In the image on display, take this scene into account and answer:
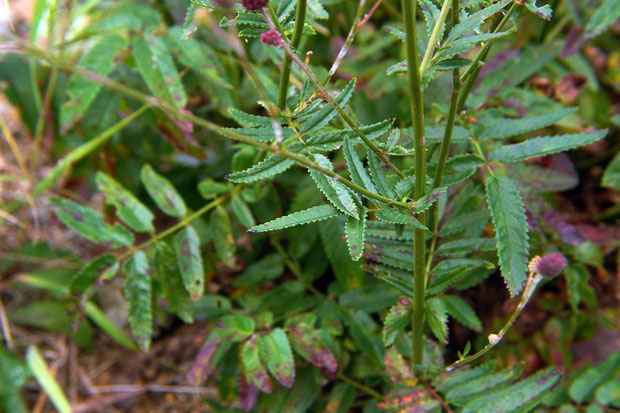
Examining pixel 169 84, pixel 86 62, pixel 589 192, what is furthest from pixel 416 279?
pixel 589 192

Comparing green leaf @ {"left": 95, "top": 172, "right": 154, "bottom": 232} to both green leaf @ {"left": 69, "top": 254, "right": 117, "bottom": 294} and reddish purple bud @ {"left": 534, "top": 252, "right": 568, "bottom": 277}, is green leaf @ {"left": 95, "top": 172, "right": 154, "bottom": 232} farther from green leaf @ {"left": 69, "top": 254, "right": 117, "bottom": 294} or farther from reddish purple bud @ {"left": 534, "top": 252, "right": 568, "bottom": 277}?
reddish purple bud @ {"left": 534, "top": 252, "right": 568, "bottom": 277}

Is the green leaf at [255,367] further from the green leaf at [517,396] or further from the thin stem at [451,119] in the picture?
the thin stem at [451,119]

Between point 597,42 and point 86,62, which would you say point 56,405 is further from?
point 597,42

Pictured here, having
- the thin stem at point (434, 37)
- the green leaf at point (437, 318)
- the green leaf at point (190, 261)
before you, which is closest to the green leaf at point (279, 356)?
the green leaf at point (190, 261)

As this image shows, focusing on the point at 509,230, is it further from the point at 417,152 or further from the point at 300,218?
the point at 300,218

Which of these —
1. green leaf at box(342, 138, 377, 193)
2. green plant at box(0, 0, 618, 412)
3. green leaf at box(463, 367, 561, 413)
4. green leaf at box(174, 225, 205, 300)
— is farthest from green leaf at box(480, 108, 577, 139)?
green leaf at box(174, 225, 205, 300)

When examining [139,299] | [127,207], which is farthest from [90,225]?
[139,299]
